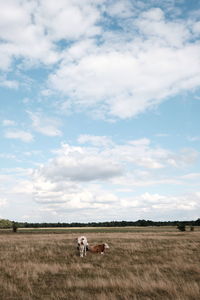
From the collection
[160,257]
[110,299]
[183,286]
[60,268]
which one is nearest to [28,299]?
[110,299]

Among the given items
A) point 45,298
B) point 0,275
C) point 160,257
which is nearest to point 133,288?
point 45,298

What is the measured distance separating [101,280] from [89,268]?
433cm

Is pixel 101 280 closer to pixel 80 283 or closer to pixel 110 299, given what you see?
pixel 80 283

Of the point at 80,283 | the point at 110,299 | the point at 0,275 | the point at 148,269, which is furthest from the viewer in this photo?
the point at 148,269

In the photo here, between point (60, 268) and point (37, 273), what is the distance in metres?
1.55

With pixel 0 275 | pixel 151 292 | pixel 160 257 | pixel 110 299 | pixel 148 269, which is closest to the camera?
pixel 110 299

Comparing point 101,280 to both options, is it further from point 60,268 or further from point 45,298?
point 60,268

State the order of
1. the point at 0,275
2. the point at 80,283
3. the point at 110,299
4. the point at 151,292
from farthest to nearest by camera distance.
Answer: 1. the point at 0,275
2. the point at 80,283
3. the point at 151,292
4. the point at 110,299

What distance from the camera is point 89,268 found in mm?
17422

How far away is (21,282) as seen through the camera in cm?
1374

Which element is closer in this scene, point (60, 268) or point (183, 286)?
point (183, 286)

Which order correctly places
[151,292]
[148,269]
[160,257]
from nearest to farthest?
[151,292], [148,269], [160,257]

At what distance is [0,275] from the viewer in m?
15.6

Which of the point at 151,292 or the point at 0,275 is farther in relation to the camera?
the point at 0,275
